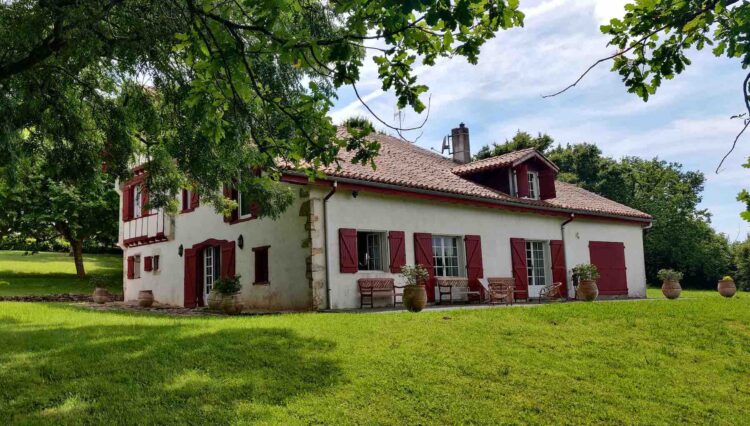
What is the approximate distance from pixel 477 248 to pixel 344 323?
6634 millimetres

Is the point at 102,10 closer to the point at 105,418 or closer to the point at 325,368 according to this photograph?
the point at 105,418

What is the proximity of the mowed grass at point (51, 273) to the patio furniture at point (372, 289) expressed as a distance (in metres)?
10.9

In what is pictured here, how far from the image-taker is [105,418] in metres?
4.52

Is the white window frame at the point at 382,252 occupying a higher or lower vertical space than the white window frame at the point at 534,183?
lower

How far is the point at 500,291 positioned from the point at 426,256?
6.95 feet

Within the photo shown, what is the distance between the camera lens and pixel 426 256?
520 inches

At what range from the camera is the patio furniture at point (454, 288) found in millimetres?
13426

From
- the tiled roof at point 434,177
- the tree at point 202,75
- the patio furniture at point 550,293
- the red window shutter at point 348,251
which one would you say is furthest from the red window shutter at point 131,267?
the patio furniture at point 550,293

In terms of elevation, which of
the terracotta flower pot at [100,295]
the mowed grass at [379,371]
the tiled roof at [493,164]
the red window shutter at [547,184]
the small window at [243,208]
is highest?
the tiled roof at [493,164]

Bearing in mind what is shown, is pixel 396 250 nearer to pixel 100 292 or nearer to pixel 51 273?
pixel 100 292

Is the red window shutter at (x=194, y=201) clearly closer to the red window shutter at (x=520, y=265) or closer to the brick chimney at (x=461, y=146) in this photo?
the red window shutter at (x=520, y=265)

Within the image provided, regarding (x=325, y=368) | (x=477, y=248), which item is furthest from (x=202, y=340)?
(x=477, y=248)

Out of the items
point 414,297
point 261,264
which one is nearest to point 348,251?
point 414,297

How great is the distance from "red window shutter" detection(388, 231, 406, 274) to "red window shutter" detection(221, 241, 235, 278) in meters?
4.02
